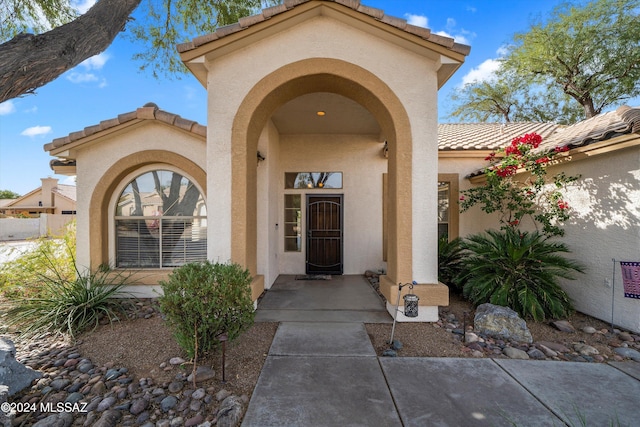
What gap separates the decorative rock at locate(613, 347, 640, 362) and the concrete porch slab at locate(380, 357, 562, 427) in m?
1.97

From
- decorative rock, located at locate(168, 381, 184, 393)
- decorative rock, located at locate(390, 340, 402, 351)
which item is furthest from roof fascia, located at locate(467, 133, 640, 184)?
decorative rock, located at locate(168, 381, 184, 393)

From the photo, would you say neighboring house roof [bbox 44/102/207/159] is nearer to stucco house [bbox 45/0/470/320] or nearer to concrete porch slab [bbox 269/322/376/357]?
stucco house [bbox 45/0/470/320]

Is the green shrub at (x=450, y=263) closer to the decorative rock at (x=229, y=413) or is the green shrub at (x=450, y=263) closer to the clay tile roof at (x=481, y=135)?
the clay tile roof at (x=481, y=135)

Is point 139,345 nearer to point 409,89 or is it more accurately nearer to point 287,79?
point 287,79

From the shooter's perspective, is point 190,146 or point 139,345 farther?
point 190,146

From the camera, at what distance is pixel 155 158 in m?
6.28

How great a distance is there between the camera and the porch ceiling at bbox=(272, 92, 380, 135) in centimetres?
651

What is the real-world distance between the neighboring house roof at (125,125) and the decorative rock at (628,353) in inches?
306

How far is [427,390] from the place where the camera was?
123 inches

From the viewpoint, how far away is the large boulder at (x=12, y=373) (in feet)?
10.3

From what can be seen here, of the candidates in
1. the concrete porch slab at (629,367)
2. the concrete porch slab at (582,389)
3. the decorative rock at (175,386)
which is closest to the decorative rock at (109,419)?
the decorative rock at (175,386)

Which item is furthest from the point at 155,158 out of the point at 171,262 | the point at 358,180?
the point at 358,180

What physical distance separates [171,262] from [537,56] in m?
22.1

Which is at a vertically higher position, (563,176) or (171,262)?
(563,176)
